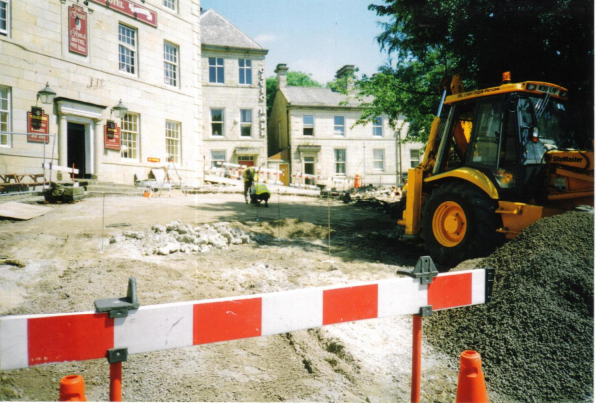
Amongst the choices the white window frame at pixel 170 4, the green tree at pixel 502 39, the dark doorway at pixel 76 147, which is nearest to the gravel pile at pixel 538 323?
the green tree at pixel 502 39

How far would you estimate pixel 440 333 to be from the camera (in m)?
3.27

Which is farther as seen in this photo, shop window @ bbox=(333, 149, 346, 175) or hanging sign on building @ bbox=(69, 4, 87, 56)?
shop window @ bbox=(333, 149, 346, 175)

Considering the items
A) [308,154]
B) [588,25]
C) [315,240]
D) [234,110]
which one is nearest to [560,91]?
[588,25]

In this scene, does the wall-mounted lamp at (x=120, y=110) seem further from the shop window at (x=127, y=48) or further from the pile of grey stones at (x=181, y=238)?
the pile of grey stones at (x=181, y=238)

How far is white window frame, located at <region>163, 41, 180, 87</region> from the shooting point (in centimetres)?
476

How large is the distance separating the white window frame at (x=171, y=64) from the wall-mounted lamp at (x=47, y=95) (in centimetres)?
155

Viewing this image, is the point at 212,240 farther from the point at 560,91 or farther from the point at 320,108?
the point at 320,108

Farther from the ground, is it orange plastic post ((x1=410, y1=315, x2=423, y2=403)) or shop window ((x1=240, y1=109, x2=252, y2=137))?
shop window ((x1=240, y1=109, x2=252, y2=137))

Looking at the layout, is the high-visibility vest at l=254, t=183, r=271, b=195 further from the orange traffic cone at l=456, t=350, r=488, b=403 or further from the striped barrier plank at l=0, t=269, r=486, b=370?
the orange traffic cone at l=456, t=350, r=488, b=403

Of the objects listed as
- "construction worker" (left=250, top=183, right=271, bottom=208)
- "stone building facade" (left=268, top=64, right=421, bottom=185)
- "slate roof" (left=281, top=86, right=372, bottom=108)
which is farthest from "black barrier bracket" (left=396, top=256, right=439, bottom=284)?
"stone building facade" (left=268, top=64, right=421, bottom=185)

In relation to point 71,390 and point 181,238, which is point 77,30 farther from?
point 71,390

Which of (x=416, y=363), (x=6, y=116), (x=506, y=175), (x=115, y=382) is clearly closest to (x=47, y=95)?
(x=6, y=116)

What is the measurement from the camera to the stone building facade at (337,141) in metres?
22.9

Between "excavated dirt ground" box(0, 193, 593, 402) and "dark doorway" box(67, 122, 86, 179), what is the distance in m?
0.37
